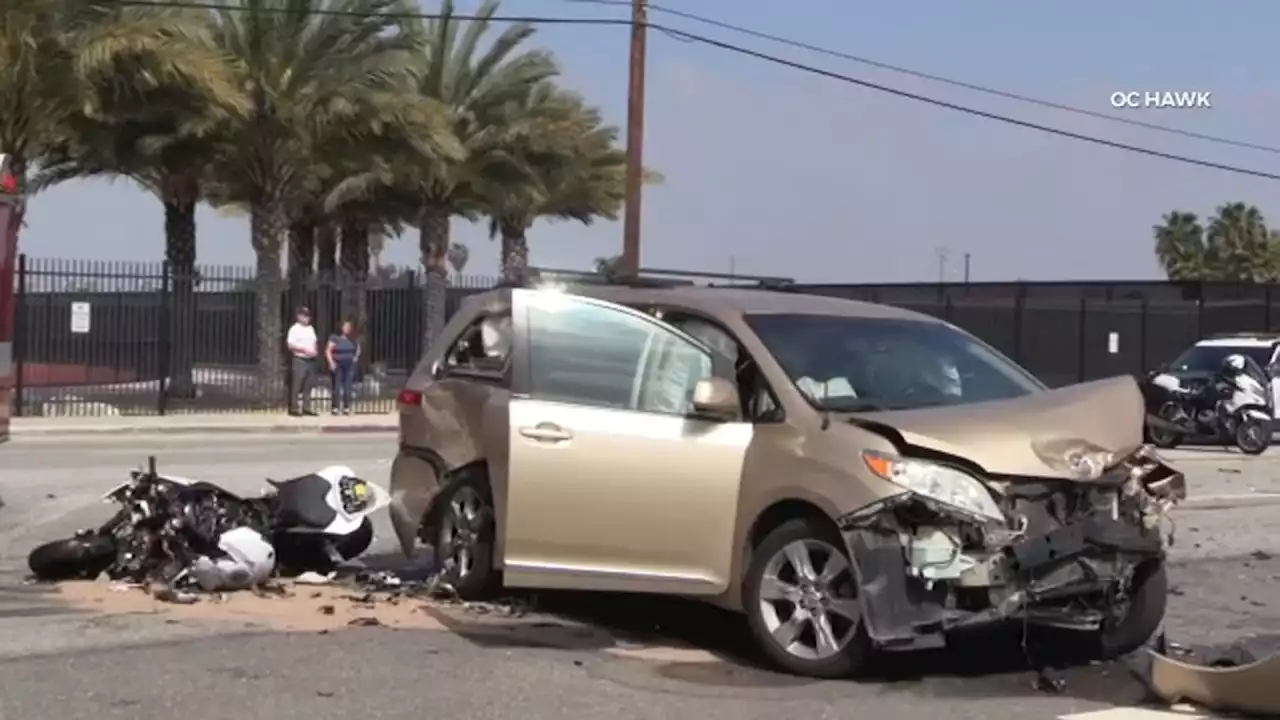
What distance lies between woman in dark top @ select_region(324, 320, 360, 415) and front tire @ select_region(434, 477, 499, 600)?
1927 cm

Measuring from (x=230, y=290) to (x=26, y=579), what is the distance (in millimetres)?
20040

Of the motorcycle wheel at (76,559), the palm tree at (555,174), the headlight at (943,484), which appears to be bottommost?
the motorcycle wheel at (76,559)

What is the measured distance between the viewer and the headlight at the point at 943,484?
275 inches

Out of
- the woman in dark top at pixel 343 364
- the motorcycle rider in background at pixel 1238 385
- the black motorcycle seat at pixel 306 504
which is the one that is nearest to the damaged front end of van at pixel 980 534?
the black motorcycle seat at pixel 306 504

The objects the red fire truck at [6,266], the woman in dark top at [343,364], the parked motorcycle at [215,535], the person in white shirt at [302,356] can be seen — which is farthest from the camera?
the woman in dark top at [343,364]

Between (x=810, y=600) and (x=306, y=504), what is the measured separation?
358cm

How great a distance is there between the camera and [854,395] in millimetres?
7879

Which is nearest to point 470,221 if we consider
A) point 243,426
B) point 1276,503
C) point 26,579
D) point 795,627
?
point 243,426

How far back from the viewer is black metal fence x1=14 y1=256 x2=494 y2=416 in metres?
26.7

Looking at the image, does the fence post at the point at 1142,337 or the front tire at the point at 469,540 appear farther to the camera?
the fence post at the point at 1142,337

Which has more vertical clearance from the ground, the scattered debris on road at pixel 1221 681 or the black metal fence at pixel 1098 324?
the black metal fence at pixel 1098 324

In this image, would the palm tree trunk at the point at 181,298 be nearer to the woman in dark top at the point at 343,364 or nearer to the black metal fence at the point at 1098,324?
the woman in dark top at the point at 343,364

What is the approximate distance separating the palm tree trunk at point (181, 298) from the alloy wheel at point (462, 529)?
19403mm

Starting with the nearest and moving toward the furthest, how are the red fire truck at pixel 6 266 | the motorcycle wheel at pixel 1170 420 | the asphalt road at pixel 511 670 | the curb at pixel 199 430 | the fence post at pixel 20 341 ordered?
1. the asphalt road at pixel 511 670
2. the red fire truck at pixel 6 266
3. the motorcycle wheel at pixel 1170 420
4. the curb at pixel 199 430
5. the fence post at pixel 20 341
